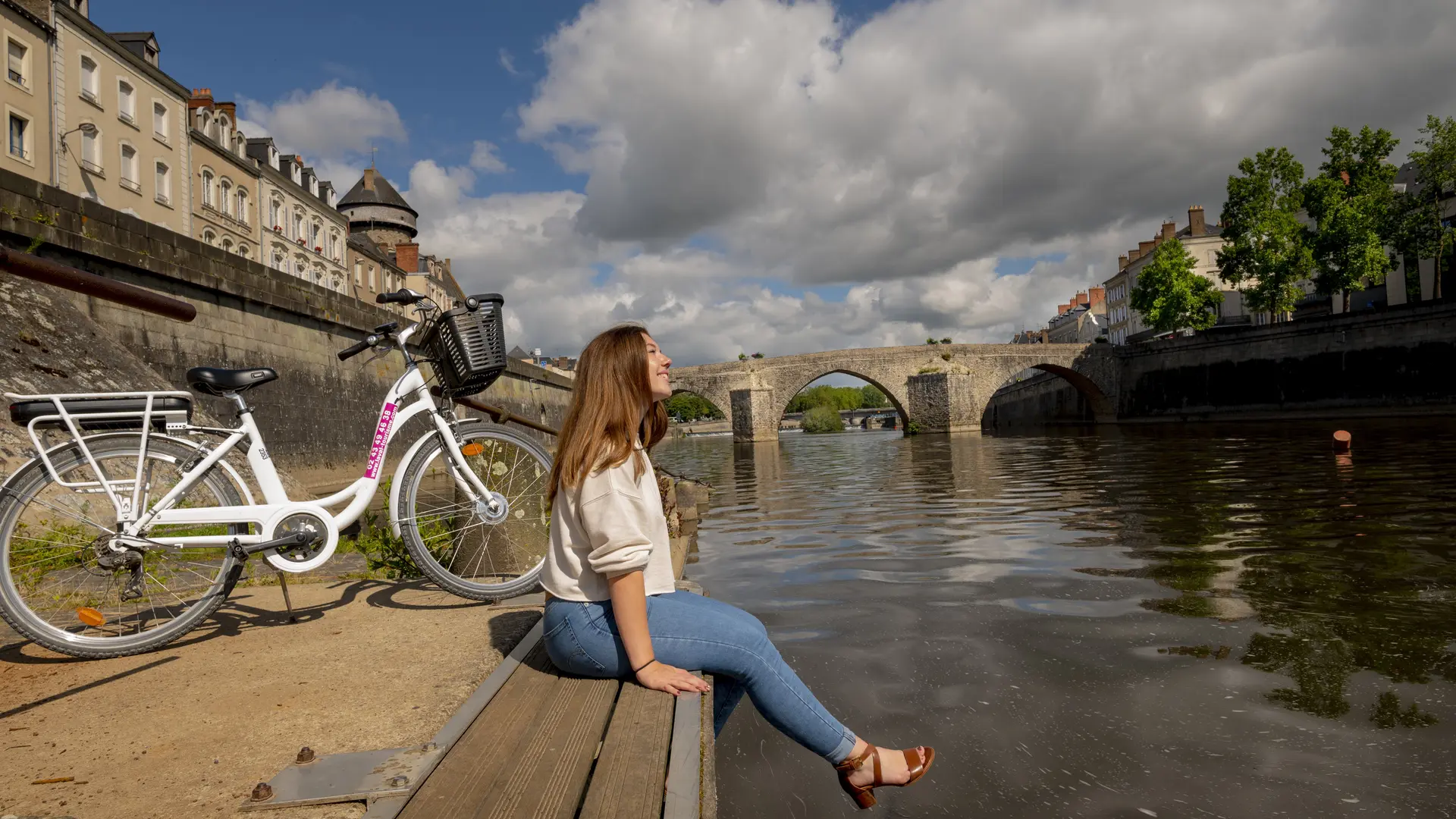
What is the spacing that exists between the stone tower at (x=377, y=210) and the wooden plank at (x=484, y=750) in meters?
45.3

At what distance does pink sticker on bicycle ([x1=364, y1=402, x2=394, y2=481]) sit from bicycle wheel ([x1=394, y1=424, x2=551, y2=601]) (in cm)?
12

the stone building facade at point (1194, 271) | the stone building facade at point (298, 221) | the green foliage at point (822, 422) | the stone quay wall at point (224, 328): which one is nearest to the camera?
the stone quay wall at point (224, 328)

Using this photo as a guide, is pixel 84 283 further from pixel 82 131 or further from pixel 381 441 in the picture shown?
pixel 82 131

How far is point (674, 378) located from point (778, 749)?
4039cm

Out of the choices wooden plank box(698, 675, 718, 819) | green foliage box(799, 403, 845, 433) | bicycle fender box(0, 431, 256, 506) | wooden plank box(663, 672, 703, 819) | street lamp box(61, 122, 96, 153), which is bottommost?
wooden plank box(698, 675, 718, 819)

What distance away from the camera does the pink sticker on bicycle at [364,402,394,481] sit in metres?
3.01

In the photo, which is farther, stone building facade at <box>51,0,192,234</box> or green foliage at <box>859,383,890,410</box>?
green foliage at <box>859,383,890,410</box>

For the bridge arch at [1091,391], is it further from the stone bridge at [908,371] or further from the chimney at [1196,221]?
the chimney at [1196,221]

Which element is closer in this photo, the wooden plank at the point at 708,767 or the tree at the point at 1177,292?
the wooden plank at the point at 708,767

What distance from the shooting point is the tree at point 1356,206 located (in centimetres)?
3045

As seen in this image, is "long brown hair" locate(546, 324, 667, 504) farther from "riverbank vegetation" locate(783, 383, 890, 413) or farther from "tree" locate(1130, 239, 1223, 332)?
"riverbank vegetation" locate(783, 383, 890, 413)

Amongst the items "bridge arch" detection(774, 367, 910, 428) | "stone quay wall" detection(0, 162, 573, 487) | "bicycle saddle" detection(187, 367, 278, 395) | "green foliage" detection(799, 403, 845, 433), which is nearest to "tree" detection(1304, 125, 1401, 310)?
"bridge arch" detection(774, 367, 910, 428)

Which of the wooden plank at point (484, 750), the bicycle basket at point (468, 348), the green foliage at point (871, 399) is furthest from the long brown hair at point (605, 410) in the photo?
the green foliage at point (871, 399)

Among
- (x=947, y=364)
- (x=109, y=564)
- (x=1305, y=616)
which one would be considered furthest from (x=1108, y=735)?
(x=947, y=364)
